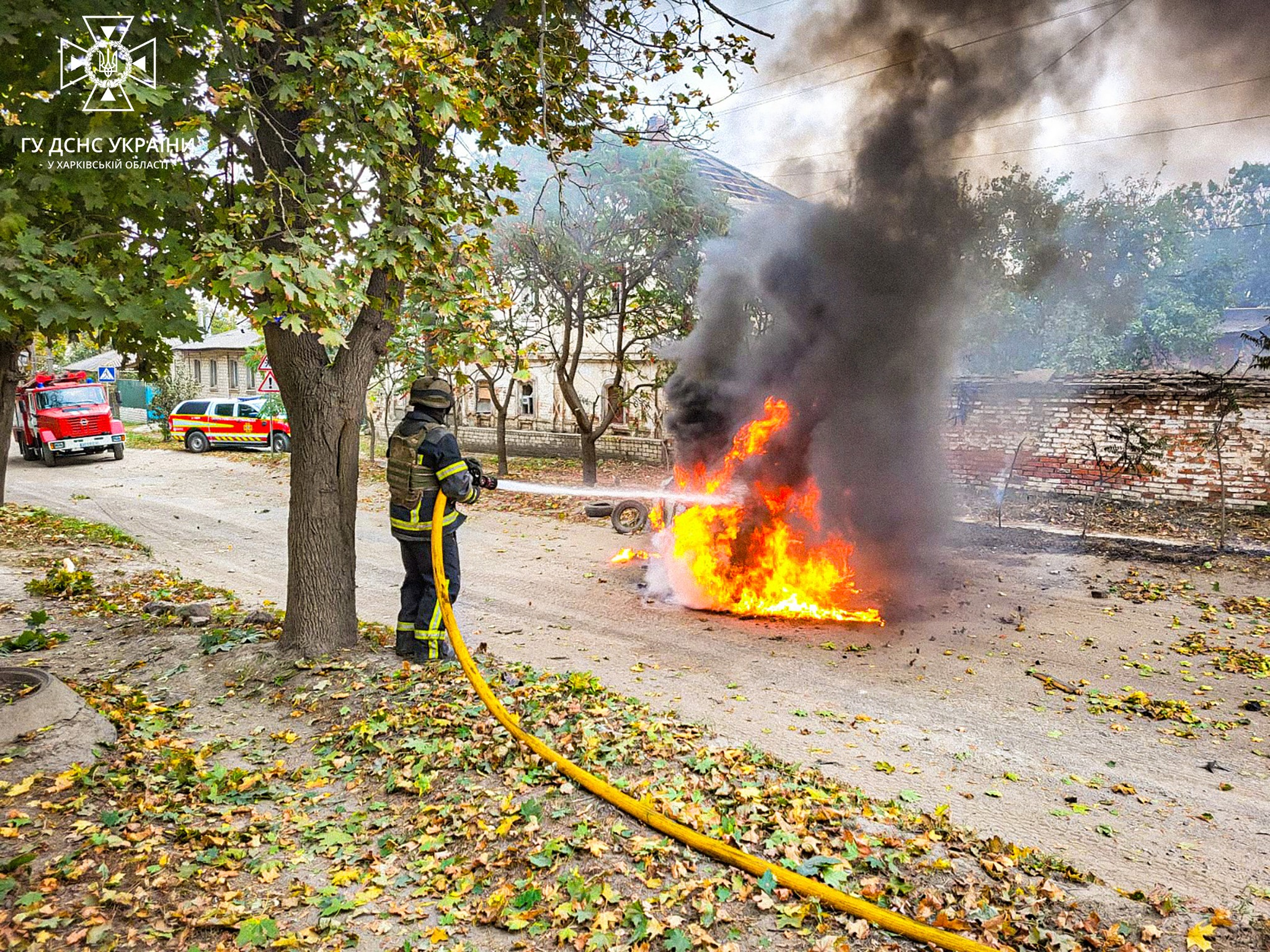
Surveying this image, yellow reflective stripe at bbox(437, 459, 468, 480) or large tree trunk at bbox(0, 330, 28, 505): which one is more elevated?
large tree trunk at bbox(0, 330, 28, 505)

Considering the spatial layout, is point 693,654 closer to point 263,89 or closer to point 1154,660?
point 1154,660

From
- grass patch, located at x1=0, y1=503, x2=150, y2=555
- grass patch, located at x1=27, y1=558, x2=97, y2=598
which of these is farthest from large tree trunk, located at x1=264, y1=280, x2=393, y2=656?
grass patch, located at x1=0, y1=503, x2=150, y2=555

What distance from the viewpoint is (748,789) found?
4.45 meters

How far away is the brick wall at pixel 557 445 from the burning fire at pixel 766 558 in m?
11.7

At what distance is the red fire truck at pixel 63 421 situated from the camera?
74.1 ft

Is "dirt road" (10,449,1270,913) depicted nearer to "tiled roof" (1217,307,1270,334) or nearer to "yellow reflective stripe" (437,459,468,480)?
"yellow reflective stripe" (437,459,468,480)

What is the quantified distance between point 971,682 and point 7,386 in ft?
43.8

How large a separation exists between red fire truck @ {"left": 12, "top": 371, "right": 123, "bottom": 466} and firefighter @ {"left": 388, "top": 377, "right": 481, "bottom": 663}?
2219cm

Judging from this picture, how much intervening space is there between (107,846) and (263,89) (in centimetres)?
526

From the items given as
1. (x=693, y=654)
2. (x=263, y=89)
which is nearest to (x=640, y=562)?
(x=693, y=654)

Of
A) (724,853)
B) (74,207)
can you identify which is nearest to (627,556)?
(724,853)

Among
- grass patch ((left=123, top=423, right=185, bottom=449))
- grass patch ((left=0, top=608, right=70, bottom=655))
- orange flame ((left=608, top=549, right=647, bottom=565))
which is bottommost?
grass patch ((left=0, top=608, right=70, bottom=655))

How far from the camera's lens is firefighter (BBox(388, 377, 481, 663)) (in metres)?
6.32

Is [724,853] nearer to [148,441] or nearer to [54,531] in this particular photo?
[54,531]
